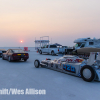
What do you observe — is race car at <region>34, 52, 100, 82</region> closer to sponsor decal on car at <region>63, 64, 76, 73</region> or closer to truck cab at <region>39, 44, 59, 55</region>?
sponsor decal on car at <region>63, 64, 76, 73</region>

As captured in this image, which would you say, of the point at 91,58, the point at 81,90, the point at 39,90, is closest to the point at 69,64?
the point at 91,58

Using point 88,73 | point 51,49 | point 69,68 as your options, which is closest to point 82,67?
point 88,73

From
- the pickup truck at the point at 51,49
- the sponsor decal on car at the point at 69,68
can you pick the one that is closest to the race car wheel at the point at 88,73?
the sponsor decal on car at the point at 69,68

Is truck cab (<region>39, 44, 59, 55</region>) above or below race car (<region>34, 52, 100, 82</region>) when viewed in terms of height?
above

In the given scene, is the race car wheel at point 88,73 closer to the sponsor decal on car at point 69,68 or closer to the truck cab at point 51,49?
the sponsor decal on car at point 69,68

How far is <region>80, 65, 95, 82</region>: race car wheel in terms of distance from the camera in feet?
14.9

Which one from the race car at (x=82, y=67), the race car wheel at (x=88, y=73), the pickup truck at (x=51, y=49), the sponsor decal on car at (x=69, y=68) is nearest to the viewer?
the race car wheel at (x=88, y=73)

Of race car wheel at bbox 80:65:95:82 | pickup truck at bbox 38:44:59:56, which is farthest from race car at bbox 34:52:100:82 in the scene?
pickup truck at bbox 38:44:59:56

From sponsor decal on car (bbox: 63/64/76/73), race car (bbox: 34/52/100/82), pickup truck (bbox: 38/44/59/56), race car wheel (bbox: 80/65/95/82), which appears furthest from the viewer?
pickup truck (bbox: 38/44/59/56)

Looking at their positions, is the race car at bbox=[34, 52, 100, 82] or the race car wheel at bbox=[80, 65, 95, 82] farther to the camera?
the race car at bbox=[34, 52, 100, 82]

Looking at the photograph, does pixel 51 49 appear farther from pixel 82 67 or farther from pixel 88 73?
pixel 88 73

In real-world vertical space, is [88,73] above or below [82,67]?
below

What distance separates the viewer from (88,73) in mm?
4723

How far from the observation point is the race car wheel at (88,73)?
4.54 meters
